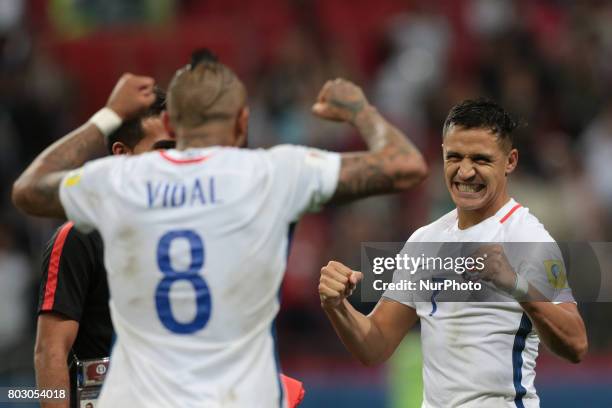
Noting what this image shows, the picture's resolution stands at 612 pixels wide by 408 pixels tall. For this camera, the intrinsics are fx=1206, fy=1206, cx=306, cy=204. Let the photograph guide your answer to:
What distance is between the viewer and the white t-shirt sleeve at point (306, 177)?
4.01 meters

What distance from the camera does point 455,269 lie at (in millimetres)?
5121

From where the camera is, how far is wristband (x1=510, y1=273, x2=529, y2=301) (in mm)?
4469

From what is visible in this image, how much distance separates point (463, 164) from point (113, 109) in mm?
1537

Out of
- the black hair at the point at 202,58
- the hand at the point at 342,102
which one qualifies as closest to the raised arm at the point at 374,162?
the hand at the point at 342,102

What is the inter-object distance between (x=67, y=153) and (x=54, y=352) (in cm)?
97

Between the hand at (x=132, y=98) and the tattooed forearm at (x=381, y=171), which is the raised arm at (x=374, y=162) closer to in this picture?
→ the tattooed forearm at (x=381, y=171)

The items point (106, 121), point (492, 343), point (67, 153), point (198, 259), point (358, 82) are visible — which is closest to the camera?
point (198, 259)

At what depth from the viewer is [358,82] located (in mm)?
11953

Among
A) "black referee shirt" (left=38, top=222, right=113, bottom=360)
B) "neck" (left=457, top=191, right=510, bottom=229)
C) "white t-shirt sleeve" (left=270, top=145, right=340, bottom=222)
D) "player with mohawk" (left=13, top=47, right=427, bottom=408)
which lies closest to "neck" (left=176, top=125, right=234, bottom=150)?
"player with mohawk" (left=13, top=47, right=427, bottom=408)

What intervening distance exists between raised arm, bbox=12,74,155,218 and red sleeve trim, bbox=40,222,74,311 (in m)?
0.69

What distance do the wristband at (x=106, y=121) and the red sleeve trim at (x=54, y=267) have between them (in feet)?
2.27

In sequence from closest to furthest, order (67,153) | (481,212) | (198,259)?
1. (198,259)
2. (67,153)
3. (481,212)

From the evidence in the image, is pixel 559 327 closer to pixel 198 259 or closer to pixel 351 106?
pixel 351 106

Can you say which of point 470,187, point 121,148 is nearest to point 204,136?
point 121,148
